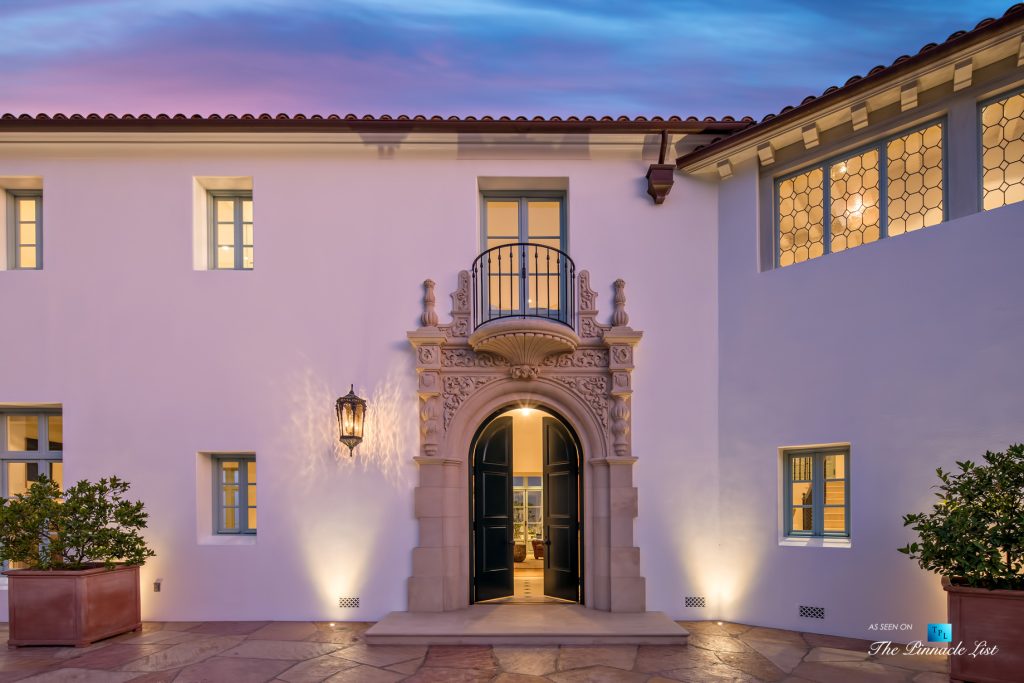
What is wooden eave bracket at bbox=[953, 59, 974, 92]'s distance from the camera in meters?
5.67

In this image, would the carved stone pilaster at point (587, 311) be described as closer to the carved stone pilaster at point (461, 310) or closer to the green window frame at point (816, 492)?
the carved stone pilaster at point (461, 310)

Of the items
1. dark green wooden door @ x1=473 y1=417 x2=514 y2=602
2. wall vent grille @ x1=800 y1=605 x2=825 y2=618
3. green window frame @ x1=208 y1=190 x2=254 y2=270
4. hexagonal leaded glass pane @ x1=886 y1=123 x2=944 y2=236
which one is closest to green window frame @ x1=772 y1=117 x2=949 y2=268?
hexagonal leaded glass pane @ x1=886 y1=123 x2=944 y2=236

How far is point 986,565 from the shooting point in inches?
191

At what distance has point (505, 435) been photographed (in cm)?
819

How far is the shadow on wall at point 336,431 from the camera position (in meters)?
7.51

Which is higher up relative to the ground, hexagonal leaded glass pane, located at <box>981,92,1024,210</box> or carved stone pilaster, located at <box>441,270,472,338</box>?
hexagonal leaded glass pane, located at <box>981,92,1024,210</box>

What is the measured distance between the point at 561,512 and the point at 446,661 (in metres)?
2.64

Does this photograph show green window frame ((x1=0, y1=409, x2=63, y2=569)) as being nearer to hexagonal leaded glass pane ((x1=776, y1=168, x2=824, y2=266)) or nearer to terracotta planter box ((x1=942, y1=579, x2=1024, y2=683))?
hexagonal leaded glass pane ((x1=776, y1=168, x2=824, y2=266))

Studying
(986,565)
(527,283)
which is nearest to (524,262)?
(527,283)

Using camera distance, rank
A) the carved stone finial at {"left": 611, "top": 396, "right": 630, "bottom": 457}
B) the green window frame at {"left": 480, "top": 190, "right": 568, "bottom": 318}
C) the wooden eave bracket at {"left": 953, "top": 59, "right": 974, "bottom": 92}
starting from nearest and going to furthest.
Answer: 1. the wooden eave bracket at {"left": 953, "top": 59, "right": 974, "bottom": 92}
2. the carved stone finial at {"left": 611, "top": 396, "right": 630, "bottom": 457}
3. the green window frame at {"left": 480, "top": 190, "right": 568, "bottom": 318}

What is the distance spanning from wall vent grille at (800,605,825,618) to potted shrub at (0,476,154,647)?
730 cm

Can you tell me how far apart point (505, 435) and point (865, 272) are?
4.57 meters

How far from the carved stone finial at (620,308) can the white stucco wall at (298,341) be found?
0.50 ft

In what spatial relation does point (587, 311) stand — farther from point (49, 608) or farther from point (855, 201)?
point (49, 608)
